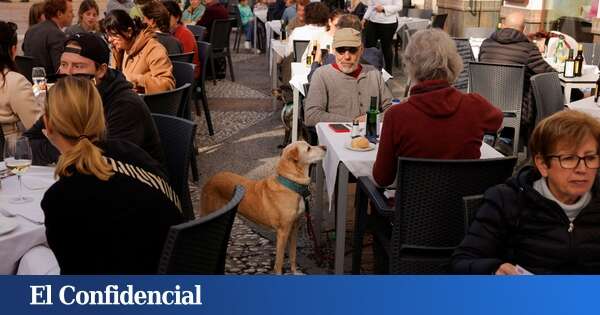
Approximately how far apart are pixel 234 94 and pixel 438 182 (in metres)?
7.09

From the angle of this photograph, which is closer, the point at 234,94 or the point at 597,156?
the point at 597,156

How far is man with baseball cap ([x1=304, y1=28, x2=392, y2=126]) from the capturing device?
4.91 meters

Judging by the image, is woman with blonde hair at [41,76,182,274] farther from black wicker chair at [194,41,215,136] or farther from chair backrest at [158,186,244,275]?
black wicker chair at [194,41,215,136]

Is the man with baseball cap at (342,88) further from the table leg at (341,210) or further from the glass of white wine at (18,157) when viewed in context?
the glass of white wine at (18,157)

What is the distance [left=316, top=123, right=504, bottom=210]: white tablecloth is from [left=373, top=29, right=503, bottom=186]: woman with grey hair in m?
0.32

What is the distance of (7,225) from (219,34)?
796cm

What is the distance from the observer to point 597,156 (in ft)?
7.82

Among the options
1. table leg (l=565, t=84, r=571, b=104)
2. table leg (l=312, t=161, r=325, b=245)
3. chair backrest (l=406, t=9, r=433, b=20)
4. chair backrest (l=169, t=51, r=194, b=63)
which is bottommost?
table leg (l=312, t=161, r=325, b=245)

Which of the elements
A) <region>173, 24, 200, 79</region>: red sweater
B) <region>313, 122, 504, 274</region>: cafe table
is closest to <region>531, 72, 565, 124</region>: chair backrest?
<region>313, 122, 504, 274</region>: cafe table

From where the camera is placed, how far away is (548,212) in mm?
2428

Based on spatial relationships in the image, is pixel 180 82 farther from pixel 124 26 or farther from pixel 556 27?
pixel 556 27

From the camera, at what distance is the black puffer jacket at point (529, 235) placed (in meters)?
2.43

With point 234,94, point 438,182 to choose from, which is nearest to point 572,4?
point 234,94

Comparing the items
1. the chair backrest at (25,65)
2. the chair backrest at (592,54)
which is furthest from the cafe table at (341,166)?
the chair backrest at (592,54)
